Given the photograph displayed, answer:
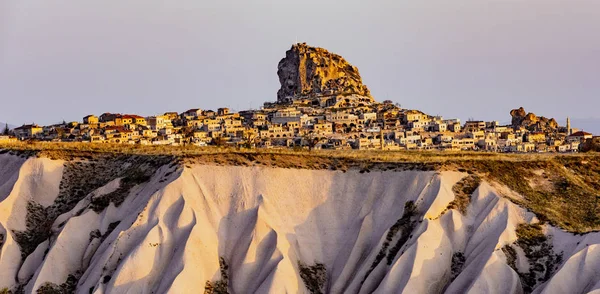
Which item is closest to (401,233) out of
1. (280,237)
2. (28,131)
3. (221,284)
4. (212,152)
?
(280,237)

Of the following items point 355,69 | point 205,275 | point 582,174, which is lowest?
point 205,275

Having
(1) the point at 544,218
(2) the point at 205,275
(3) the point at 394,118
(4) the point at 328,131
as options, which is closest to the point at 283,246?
(2) the point at 205,275

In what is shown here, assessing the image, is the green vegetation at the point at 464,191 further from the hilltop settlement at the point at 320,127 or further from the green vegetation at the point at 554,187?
the hilltop settlement at the point at 320,127

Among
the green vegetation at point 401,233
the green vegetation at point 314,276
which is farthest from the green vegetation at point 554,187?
the green vegetation at point 314,276

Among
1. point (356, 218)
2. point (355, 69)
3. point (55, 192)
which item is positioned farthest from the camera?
point (355, 69)

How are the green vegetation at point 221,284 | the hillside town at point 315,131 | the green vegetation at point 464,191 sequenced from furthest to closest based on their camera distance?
the hillside town at point 315,131, the green vegetation at point 464,191, the green vegetation at point 221,284

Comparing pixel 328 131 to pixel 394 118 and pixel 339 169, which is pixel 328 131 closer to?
pixel 394 118
